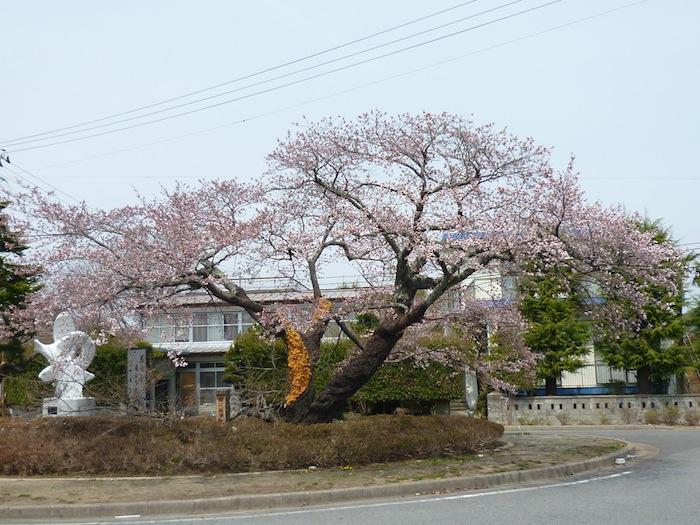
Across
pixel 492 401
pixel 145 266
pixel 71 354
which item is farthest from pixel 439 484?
pixel 492 401

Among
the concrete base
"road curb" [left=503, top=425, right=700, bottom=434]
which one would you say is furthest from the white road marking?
"road curb" [left=503, top=425, right=700, bottom=434]

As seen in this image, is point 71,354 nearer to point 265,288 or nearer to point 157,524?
point 265,288

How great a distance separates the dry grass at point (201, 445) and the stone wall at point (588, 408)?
1124cm

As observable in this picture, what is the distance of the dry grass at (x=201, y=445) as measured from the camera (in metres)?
11.9

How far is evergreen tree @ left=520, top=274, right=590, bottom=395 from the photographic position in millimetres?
25031

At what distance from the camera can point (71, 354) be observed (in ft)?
50.5

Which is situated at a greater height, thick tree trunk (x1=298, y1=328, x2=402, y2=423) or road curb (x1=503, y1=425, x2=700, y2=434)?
thick tree trunk (x1=298, y1=328, x2=402, y2=423)

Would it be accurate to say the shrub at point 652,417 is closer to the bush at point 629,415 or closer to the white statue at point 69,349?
the bush at point 629,415

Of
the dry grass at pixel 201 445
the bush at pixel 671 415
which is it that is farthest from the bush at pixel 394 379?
the dry grass at pixel 201 445

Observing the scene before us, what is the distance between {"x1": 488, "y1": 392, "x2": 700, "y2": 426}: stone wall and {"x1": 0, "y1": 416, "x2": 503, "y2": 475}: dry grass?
1124 cm

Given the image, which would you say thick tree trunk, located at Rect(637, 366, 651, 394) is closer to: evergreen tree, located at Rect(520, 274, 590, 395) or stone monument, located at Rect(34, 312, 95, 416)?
evergreen tree, located at Rect(520, 274, 590, 395)

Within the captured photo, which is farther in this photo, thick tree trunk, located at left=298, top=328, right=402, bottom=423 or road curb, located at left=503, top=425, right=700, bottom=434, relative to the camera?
road curb, located at left=503, top=425, right=700, bottom=434

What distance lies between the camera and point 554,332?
82.4 feet

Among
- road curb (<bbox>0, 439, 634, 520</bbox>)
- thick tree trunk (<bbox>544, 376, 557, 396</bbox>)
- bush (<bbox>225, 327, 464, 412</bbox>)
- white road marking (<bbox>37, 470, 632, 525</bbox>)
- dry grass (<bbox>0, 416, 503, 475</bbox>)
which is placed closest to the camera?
white road marking (<bbox>37, 470, 632, 525</bbox>)
